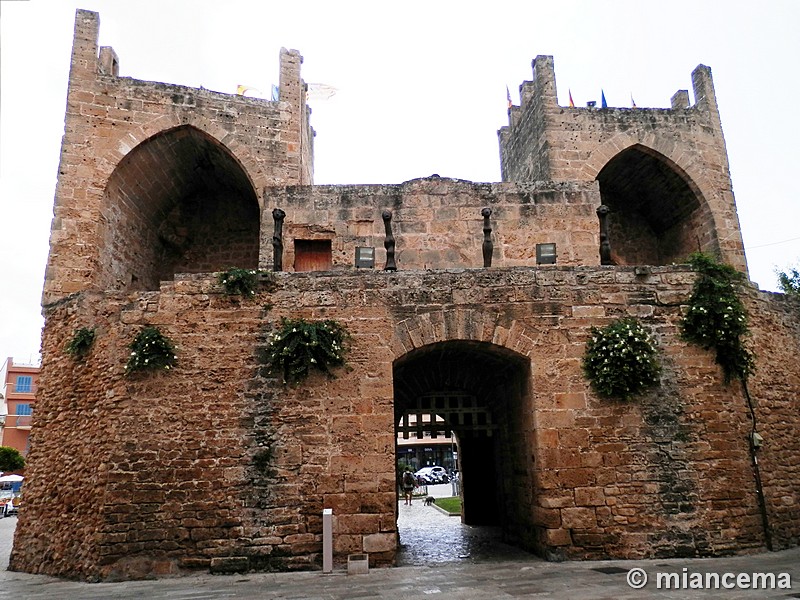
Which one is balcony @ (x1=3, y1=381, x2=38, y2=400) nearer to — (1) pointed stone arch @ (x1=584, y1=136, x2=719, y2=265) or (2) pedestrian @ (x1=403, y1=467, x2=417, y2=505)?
(2) pedestrian @ (x1=403, y1=467, x2=417, y2=505)

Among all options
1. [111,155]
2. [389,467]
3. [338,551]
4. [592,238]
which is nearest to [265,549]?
[338,551]

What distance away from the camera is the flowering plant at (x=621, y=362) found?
716 centimetres

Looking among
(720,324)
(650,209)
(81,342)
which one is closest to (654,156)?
(650,209)

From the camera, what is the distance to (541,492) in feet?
23.0

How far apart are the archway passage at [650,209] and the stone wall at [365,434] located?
6.98 metres

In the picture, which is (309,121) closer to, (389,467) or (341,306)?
(341,306)

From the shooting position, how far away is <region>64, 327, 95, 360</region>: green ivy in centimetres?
786

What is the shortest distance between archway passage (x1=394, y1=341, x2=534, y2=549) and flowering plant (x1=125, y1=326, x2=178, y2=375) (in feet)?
9.46

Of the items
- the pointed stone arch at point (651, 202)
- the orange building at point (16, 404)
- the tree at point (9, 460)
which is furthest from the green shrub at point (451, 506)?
the orange building at point (16, 404)

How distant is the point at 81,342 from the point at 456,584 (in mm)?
5715

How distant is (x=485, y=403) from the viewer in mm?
9305

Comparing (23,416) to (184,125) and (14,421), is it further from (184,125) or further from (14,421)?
(184,125)

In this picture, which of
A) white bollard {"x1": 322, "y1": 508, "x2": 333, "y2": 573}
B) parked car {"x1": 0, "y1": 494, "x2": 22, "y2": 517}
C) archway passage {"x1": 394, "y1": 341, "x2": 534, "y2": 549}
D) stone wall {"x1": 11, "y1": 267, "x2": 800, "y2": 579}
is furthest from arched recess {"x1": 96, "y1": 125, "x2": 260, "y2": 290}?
parked car {"x1": 0, "y1": 494, "x2": 22, "y2": 517}

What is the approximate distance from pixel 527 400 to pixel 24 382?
3899 centimetres
